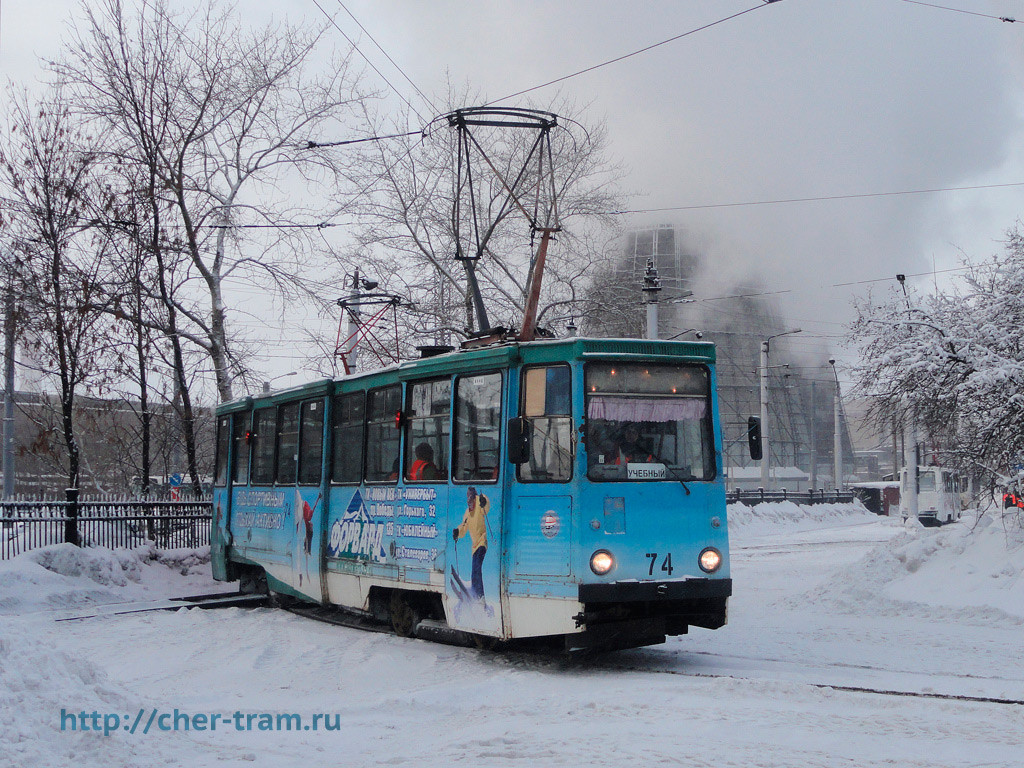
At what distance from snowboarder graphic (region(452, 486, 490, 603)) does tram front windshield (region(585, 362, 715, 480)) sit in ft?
4.32

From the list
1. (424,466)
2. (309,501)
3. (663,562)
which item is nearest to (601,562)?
(663,562)

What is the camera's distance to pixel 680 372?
989cm

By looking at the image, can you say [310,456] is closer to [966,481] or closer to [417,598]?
[417,598]

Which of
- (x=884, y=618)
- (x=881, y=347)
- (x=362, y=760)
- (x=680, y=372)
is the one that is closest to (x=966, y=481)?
(x=881, y=347)

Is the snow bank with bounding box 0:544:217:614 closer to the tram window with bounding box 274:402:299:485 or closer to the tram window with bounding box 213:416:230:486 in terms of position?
the tram window with bounding box 213:416:230:486

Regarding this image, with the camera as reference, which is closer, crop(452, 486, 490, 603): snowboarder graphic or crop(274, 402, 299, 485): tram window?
crop(452, 486, 490, 603): snowboarder graphic

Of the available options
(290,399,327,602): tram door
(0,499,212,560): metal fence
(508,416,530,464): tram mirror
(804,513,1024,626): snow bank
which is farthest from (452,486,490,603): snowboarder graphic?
(0,499,212,560): metal fence

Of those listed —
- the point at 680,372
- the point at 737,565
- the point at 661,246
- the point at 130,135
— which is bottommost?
the point at 737,565

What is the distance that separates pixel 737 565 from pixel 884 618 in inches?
392

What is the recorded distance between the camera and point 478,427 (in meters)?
10.4

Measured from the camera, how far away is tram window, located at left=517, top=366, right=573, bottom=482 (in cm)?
948

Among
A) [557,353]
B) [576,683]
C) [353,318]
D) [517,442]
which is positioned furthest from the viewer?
[353,318]

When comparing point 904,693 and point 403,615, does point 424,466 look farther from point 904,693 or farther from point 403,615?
point 904,693

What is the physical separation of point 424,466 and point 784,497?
39.5 meters
